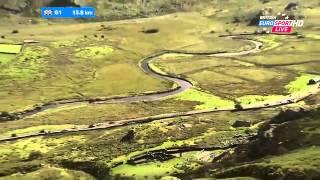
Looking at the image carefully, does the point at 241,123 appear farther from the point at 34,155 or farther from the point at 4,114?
the point at 4,114

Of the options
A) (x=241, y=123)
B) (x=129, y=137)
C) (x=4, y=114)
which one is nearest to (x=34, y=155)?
(x=129, y=137)

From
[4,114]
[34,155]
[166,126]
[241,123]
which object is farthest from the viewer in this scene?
[4,114]

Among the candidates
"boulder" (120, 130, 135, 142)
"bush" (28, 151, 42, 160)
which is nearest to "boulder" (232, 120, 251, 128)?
"boulder" (120, 130, 135, 142)

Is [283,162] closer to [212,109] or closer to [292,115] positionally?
[292,115]

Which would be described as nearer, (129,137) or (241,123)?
(129,137)

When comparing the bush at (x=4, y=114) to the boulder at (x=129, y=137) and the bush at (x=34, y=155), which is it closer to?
the bush at (x=34, y=155)

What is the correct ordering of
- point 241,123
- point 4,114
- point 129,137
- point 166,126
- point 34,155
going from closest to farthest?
point 34,155, point 129,137, point 241,123, point 166,126, point 4,114

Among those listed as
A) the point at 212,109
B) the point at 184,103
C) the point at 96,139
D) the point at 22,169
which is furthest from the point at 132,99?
the point at 22,169

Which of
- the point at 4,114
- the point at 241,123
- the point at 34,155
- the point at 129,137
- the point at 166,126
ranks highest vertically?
the point at 241,123

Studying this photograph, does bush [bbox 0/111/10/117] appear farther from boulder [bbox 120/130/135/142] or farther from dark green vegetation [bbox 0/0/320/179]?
boulder [bbox 120/130/135/142]

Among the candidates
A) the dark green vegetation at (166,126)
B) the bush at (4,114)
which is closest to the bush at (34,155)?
the dark green vegetation at (166,126)

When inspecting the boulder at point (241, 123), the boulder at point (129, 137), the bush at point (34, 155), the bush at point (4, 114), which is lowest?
the bush at point (4, 114)
